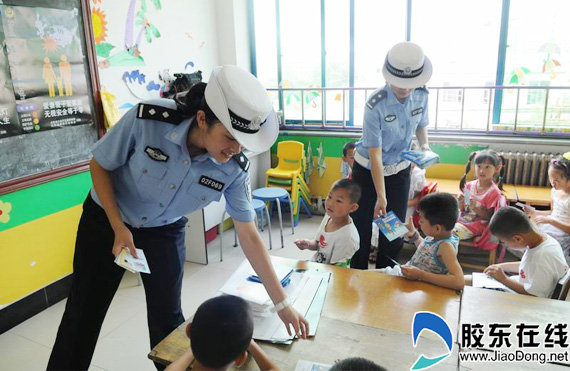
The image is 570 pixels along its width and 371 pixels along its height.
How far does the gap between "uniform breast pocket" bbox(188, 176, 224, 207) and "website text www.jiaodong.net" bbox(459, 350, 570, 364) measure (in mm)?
932

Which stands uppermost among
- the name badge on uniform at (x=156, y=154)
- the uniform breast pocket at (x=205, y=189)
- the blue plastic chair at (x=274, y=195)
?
the name badge on uniform at (x=156, y=154)

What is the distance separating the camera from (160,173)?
56.3 inches

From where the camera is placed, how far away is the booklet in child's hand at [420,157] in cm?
234

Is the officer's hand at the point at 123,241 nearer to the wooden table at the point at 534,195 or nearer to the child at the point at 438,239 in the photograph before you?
the child at the point at 438,239

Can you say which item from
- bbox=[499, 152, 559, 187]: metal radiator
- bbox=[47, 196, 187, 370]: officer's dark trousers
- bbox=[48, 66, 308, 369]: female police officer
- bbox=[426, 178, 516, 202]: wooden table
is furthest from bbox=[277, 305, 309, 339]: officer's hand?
bbox=[499, 152, 559, 187]: metal radiator

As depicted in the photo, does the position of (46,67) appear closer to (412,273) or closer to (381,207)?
(381,207)

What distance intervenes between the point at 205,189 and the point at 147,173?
206mm

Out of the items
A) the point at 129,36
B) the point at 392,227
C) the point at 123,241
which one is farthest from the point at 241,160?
the point at 129,36

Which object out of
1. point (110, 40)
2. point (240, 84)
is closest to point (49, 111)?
point (110, 40)

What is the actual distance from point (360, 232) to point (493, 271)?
31.8 inches

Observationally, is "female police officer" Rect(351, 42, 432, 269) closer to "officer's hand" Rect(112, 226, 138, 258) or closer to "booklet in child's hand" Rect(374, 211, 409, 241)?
"booklet in child's hand" Rect(374, 211, 409, 241)

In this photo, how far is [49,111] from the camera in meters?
2.66

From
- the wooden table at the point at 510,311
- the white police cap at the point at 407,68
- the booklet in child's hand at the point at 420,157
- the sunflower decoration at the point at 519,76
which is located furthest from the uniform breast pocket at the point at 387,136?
the sunflower decoration at the point at 519,76

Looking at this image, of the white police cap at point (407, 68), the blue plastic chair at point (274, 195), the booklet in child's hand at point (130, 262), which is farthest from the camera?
the blue plastic chair at point (274, 195)
